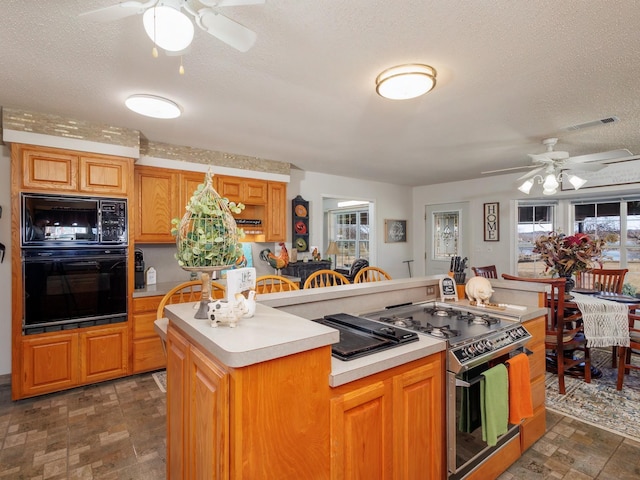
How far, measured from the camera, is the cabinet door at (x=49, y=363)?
9.02ft

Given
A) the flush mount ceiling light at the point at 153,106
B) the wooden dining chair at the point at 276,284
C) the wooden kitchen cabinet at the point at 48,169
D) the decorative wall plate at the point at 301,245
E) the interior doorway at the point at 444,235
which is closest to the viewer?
the flush mount ceiling light at the point at 153,106

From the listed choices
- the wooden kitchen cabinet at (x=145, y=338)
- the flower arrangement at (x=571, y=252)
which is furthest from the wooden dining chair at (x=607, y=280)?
the wooden kitchen cabinet at (x=145, y=338)

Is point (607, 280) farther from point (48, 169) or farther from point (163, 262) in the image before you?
point (48, 169)

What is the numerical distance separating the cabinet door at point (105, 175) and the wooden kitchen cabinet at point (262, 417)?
2.52 m

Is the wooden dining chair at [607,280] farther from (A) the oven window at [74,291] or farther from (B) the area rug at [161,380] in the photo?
(A) the oven window at [74,291]

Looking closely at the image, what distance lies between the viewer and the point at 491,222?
216 inches

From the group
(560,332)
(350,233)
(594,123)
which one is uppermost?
(594,123)

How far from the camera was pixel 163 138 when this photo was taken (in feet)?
11.5

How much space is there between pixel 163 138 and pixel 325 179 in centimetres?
258

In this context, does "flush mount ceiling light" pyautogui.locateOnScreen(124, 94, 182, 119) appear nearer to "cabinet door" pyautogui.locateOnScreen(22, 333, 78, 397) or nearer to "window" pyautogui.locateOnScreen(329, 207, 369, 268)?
"cabinet door" pyautogui.locateOnScreen(22, 333, 78, 397)

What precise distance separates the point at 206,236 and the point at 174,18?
0.80m

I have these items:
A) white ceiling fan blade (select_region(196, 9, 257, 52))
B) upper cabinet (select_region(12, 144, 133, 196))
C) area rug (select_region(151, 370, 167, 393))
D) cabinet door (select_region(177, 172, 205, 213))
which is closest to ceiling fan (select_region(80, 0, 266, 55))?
white ceiling fan blade (select_region(196, 9, 257, 52))

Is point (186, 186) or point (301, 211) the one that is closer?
point (186, 186)

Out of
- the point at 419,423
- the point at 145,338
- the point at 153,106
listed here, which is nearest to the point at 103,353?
the point at 145,338
